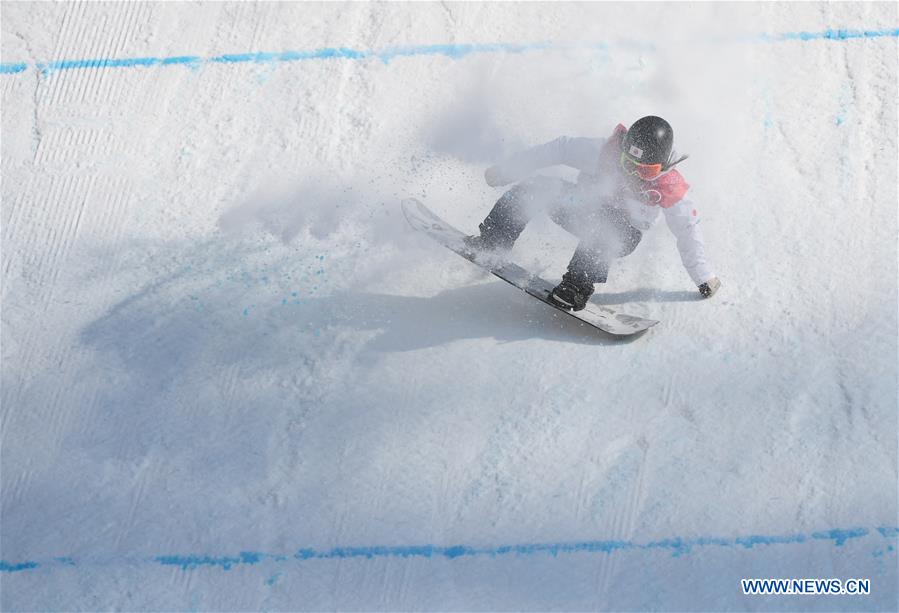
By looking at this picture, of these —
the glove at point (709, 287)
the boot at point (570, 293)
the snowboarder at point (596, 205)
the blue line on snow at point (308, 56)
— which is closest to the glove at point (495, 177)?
the snowboarder at point (596, 205)

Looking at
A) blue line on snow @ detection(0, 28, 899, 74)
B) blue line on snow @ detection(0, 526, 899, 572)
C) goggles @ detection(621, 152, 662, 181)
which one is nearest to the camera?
blue line on snow @ detection(0, 526, 899, 572)

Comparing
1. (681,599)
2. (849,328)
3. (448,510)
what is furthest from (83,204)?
(849,328)

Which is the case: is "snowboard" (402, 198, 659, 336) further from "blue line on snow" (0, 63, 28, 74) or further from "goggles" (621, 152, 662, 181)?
"blue line on snow" (0, 63, 28, 74)

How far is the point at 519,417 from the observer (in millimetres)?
3279

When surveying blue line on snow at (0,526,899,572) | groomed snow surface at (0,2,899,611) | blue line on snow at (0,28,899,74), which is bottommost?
blue line on snow at (0,526,899,572)

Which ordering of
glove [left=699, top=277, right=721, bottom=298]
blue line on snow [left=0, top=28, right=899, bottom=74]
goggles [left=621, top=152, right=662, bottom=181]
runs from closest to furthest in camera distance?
goggles [left=621, top=152, right=662, bottom=181], glove [left=699, top=277, right=721, bottom=298], blue line on snow [left=0, top=28, right=899, bottom=74]

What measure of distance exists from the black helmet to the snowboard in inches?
23.4

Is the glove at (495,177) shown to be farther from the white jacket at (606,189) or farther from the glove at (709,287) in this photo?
the glove at (709,287)

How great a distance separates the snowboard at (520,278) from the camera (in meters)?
3.38

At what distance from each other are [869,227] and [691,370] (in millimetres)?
1039

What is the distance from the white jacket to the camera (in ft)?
10.8

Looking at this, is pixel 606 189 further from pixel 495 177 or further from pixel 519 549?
pixel 519 549

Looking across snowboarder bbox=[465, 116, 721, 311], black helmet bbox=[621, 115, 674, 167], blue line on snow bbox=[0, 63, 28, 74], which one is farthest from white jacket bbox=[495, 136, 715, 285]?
blue line on snow bbox=[0, 63, 28, 74]

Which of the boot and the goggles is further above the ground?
the goggles
